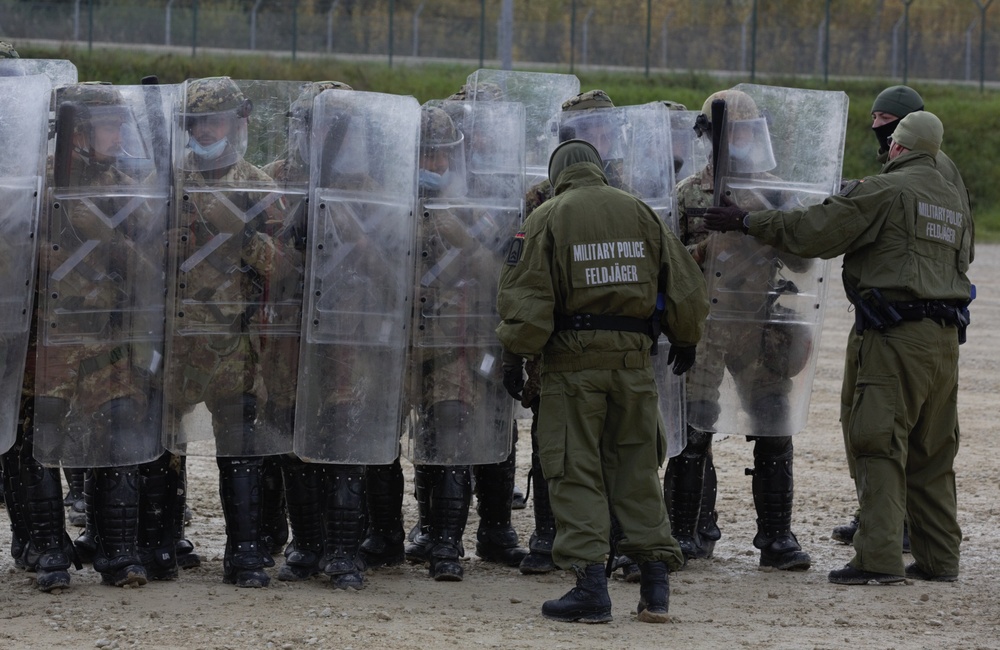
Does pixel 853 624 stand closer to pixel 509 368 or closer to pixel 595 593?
pixel 595 593

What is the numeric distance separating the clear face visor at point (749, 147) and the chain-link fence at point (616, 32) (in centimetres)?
2253

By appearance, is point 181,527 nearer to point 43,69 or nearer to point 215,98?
point 215,98

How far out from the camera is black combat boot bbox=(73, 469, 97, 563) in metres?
5.96

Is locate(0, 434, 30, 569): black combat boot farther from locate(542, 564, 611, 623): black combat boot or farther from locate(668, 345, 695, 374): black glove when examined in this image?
locate(668, 345, 695, 374): black glove

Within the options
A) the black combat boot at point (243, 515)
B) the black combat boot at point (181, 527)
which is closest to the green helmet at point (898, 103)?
the black combat boot at point (243, 515)

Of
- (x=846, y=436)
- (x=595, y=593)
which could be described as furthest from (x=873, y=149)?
(x=595, y=593)

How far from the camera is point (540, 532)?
21.9ft

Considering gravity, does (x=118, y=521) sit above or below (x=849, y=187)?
below

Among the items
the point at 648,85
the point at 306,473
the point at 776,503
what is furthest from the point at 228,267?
the point at 648,85

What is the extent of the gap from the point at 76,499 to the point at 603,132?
12.2 ft

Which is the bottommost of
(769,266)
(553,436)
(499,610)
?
(499,610)

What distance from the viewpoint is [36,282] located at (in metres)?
5.79

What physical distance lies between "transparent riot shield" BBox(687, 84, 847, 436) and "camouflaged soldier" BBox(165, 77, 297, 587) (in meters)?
2.11

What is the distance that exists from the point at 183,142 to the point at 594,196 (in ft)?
5.88
